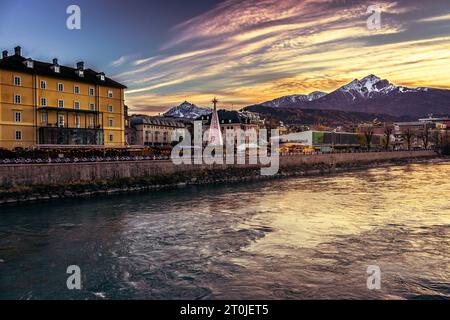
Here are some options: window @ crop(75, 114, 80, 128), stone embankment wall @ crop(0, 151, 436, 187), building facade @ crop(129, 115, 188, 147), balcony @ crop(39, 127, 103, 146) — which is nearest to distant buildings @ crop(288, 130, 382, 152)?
building facade @ crop(129, 115, 188, 147)

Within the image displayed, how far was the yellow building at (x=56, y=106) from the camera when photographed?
169 ft

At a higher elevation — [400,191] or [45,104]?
[45,104]

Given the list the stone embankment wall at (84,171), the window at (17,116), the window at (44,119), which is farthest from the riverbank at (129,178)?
the window at (17,116)

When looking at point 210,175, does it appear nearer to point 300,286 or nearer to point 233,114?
point 300,286

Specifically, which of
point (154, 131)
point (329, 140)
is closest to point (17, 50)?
point (154, 131)

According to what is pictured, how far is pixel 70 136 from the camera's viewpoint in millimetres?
57031

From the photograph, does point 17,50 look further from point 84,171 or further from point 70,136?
point 84,171

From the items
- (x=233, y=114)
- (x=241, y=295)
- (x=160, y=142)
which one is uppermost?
(x=233, y=114)

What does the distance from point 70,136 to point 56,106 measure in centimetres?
472
